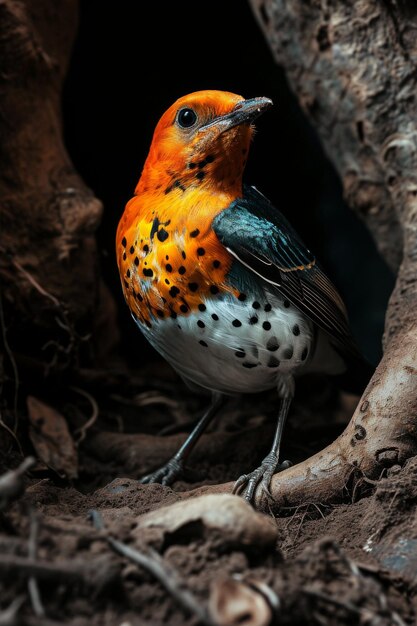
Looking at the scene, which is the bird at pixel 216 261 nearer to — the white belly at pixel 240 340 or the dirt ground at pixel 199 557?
the white belly at pixel 240 340

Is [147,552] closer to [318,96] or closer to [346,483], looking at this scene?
[346,483]

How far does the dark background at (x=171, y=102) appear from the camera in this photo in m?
5.67

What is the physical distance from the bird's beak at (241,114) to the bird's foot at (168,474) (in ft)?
5.74

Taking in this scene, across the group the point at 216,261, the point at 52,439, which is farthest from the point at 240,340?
the point at 52,439

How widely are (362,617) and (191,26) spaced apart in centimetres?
489

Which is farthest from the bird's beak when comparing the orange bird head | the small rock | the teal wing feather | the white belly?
the small rock

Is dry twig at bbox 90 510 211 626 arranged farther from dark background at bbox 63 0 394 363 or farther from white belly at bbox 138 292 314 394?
dark background at bbox 63 0 394 363

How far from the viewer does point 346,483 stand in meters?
3.11

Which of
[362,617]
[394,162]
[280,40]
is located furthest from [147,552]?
[280,40]

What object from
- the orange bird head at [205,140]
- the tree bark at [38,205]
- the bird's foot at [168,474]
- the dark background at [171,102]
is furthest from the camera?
the dark background at [171,102]

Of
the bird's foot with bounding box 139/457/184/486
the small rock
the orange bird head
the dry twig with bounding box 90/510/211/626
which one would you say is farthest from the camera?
the bird's foot with bounding box 139/457/184/486

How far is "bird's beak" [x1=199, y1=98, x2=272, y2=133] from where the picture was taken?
3.19 meters

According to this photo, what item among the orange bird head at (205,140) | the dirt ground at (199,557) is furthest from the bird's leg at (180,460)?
the orange bird head at (205,140)

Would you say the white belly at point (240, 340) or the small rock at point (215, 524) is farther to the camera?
the white belly at point (240, 340)
